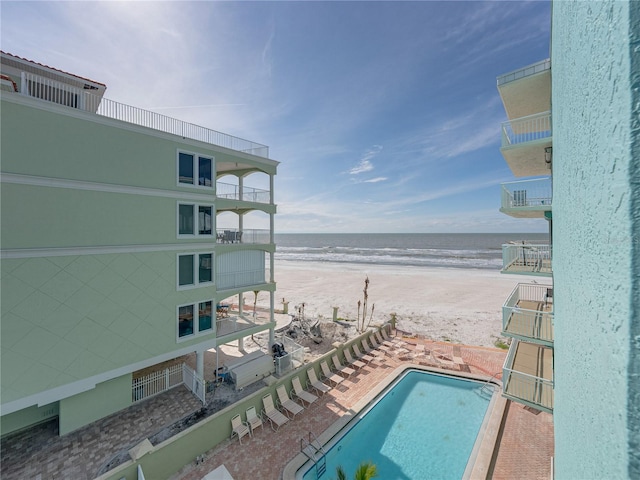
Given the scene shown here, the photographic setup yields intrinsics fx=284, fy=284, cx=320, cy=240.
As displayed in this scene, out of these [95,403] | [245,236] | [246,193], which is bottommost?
[95,403]

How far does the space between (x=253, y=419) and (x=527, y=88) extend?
17.3m

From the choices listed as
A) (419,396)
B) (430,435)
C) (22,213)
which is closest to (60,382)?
(22,213)

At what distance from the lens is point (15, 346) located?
30.5 ft

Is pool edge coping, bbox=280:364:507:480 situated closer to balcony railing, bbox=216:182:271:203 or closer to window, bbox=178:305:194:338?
window, bbox=178:305:194:338

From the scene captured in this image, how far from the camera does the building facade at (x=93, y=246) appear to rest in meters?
9.38

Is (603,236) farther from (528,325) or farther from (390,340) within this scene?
(390,340)

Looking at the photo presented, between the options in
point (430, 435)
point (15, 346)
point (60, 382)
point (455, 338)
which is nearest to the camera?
point (15, 346)

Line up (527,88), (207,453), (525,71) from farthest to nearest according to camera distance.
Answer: (527,88) < (525,71) < (207,453)

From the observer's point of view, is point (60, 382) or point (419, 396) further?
point (419, 396)

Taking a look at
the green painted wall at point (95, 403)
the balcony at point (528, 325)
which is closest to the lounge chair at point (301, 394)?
the green painted wall at point (95, 403)

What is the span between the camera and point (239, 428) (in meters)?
11.2

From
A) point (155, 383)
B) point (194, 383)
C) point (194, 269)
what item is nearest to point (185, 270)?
point (194, 269)

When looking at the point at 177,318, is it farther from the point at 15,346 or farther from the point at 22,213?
the point at 22,213

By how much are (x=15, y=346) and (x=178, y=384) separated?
6701mm
